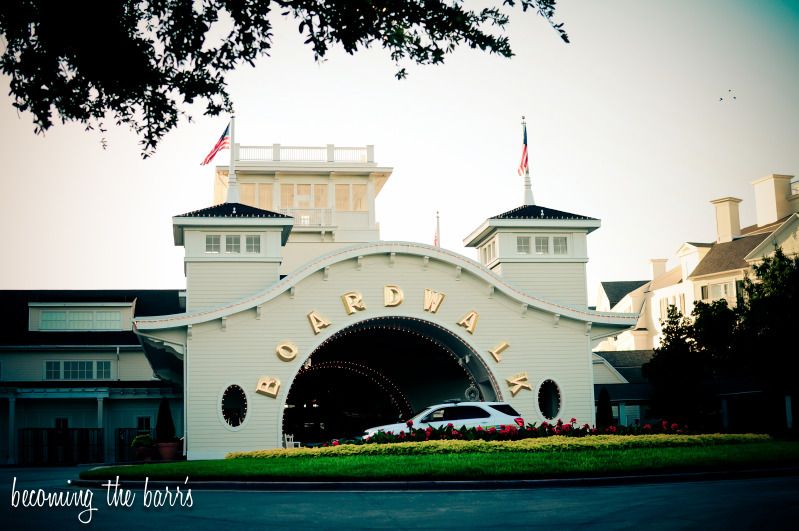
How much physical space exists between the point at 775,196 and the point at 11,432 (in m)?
49.2

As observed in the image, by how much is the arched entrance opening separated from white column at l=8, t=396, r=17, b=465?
1189cm

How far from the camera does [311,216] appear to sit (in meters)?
44.6

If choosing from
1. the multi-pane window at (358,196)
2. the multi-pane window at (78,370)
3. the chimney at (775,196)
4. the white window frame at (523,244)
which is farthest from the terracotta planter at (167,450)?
the chimney at (775,196)

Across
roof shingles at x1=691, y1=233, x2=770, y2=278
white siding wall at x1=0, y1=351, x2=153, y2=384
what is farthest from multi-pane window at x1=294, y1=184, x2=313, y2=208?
roof shingles at x1=691, y1=233, x2=770, y2=278

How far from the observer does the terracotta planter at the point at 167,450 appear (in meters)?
32.1

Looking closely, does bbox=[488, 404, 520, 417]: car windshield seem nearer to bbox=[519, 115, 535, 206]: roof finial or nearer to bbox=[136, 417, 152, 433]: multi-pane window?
bbox=[519, 115, 535, 206]: roof finial

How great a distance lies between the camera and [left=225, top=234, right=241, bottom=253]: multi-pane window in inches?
1286

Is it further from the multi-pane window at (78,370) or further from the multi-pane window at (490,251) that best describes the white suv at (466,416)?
the multi-pane window at (78,370)

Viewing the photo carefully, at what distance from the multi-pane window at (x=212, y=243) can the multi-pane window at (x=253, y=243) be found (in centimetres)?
98

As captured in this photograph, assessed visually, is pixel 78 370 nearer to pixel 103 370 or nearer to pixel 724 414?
pixel 103 370

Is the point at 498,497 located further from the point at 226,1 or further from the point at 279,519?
the point at 226,1

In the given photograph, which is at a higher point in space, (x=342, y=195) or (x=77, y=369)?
(x=342, y=195)

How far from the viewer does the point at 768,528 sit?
11539 millimetres

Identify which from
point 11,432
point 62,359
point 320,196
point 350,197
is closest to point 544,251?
point 350,197
